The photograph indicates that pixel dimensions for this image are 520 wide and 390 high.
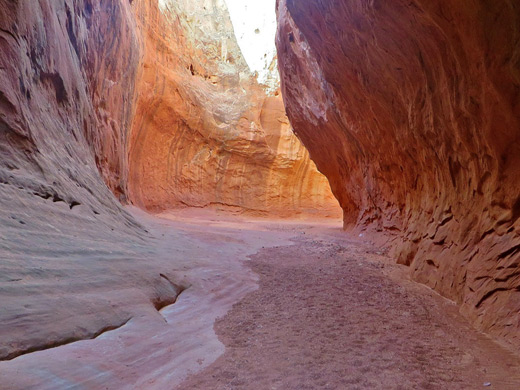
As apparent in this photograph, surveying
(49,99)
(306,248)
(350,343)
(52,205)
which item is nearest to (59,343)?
(350,343)

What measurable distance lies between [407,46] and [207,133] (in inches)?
613

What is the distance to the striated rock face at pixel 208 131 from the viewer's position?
17125 millimetres

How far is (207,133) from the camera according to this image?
1977 centimetres

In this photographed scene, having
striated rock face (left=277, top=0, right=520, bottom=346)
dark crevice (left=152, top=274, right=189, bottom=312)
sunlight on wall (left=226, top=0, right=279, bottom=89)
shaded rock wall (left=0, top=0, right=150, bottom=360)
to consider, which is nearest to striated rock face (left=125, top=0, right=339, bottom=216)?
sunlight on wall (left=226, top=0, right=279, bottom=89)

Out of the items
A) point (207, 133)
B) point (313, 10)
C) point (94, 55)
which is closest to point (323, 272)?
point (313, 10)

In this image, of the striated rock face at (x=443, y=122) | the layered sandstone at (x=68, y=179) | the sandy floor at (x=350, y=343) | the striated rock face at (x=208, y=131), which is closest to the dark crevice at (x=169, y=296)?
the layered sandstone at (x=68, y=179)

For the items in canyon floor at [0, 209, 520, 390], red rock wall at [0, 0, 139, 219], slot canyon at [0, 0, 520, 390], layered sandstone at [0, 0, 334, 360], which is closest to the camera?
canyon floor at [0, 209, 520, 390]

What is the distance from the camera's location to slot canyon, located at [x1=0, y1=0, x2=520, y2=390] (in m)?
2.21

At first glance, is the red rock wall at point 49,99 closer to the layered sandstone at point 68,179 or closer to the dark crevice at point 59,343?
the layered sandstone at point 68,179

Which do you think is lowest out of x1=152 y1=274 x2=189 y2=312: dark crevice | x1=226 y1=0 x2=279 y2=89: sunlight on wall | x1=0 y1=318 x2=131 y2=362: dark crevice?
x1=152 y1=274 x2=189 y2=312: dark crevice

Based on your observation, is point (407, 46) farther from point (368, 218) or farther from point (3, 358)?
point (368, 218)

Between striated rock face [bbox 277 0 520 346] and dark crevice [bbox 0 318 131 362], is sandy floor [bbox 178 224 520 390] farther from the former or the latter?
dark crevice [bbox 0 318 131 362]

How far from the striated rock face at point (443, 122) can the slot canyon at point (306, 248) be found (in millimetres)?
26

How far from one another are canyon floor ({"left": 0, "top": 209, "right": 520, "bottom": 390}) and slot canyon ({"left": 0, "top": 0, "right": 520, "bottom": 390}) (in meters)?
0.02
